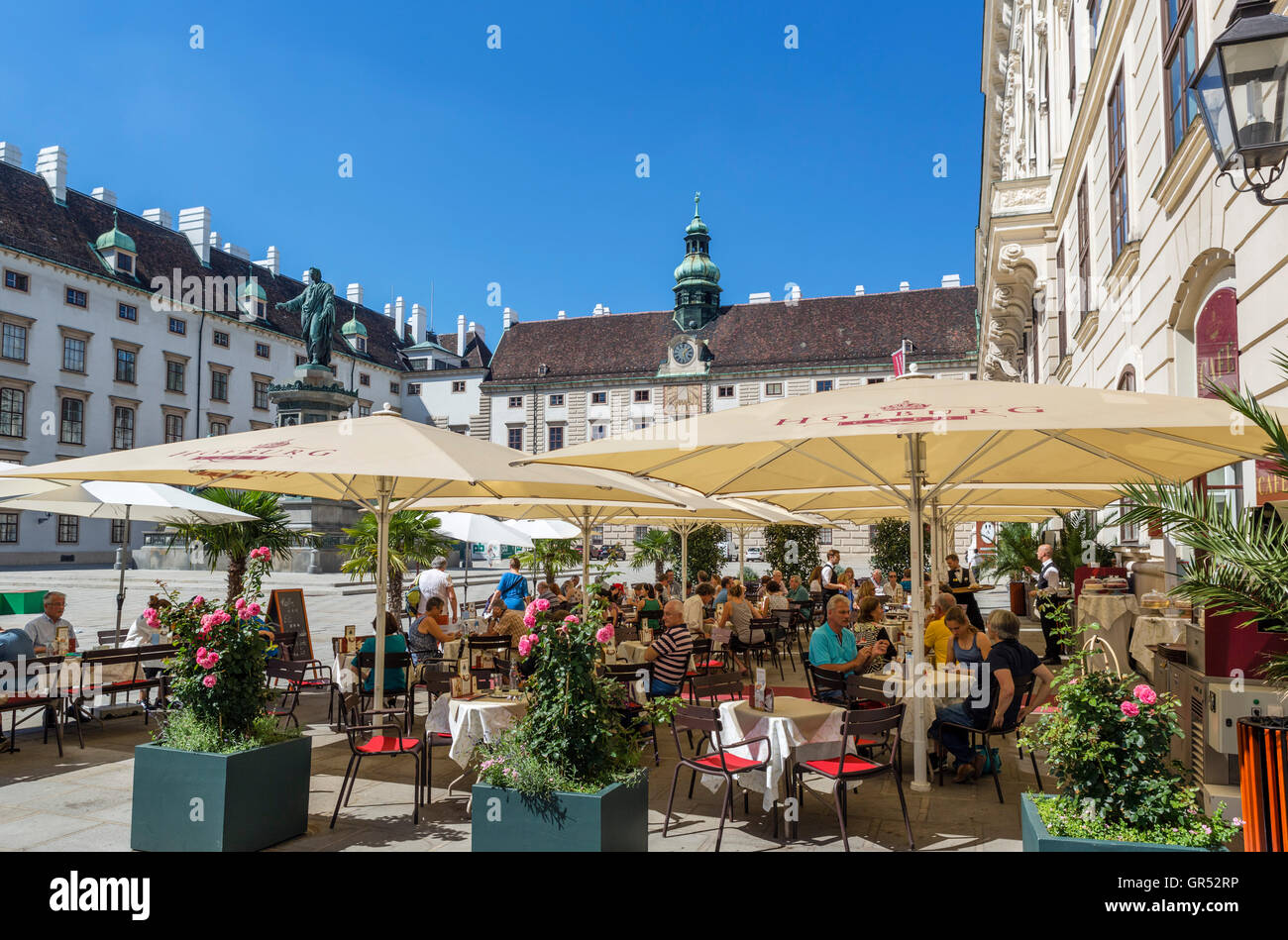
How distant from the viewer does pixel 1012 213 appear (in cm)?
1889

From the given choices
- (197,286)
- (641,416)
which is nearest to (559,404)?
(641,416)

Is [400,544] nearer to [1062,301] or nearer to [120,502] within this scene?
[120,502]

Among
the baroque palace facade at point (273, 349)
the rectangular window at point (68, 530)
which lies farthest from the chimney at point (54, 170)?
the rectangular window at point (68, 530)

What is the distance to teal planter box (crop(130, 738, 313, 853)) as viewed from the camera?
518cm

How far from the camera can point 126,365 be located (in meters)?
49.3

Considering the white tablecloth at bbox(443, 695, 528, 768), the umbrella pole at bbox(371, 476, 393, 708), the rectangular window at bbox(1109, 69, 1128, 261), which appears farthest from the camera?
the rectangular window at bbox(1109, 69, 1128, 261)

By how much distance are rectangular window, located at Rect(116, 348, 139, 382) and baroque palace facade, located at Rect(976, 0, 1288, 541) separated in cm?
4465

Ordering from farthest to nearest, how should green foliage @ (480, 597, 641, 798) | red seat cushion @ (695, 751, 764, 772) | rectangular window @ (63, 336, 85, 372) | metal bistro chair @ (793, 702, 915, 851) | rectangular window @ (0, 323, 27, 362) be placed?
rectangular window @ (63, 336, 85, 372) → rectangular window @ (0, 323, 27, 362) → red seat cushion @ (695, 751, 764, 772) → metal bistro chair @ (793, 702, 915, 851) → green foliage @ (480, 597, 641, 798)

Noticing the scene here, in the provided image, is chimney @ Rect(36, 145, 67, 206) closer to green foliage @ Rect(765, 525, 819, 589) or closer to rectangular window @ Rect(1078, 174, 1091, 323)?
green foliage @ Rect(765, 525, 819, 589)

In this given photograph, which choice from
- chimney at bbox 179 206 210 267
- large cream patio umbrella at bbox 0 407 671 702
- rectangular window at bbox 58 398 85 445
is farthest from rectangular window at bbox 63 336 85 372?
large cream patio umbrella at bbox 0 407 671 702

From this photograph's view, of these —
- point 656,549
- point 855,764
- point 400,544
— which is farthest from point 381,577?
point 656,549

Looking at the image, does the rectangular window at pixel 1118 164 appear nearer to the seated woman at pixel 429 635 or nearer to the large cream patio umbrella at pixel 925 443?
the large cream patio umbrella at pixel 925 443
